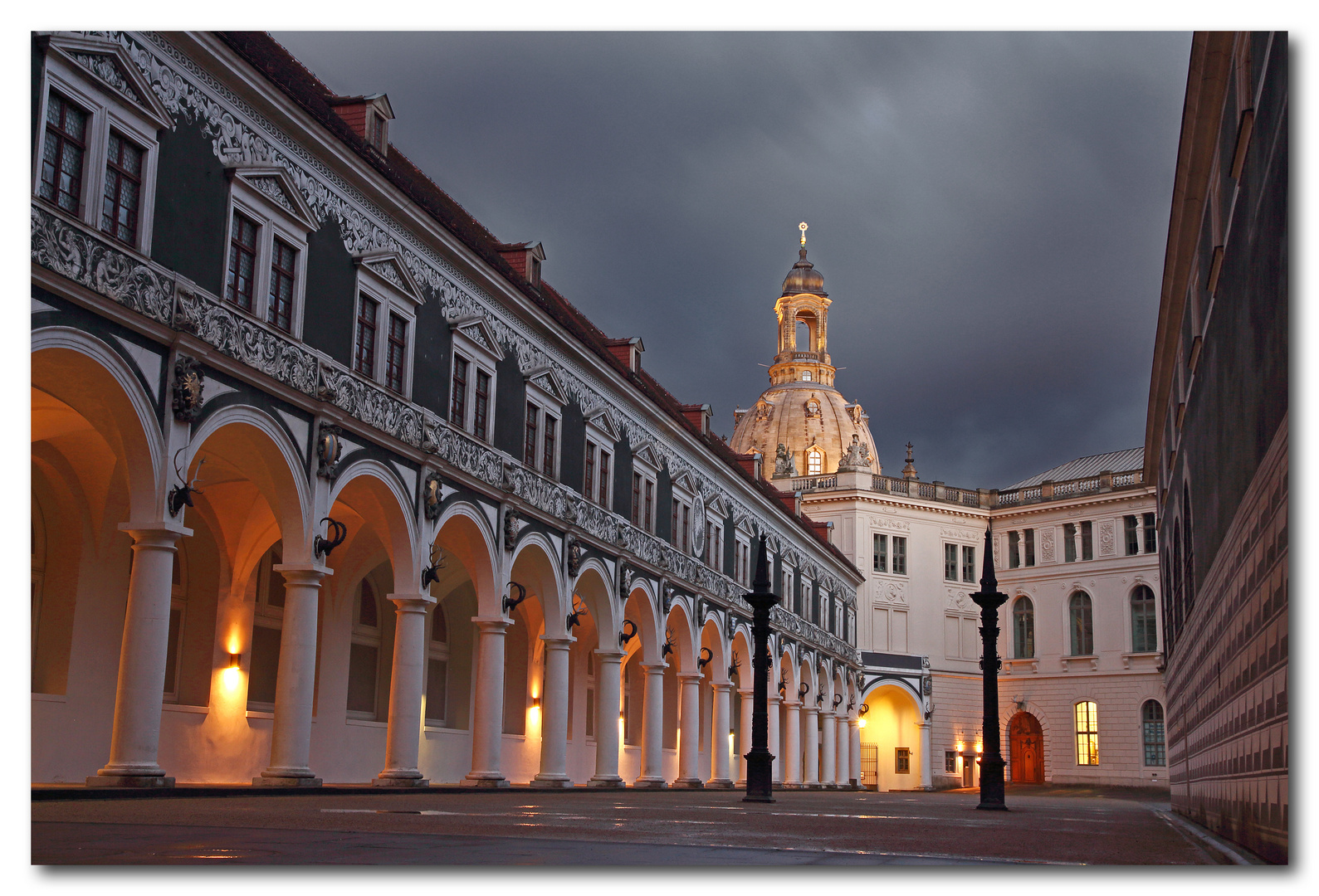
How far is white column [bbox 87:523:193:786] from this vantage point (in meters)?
14.9

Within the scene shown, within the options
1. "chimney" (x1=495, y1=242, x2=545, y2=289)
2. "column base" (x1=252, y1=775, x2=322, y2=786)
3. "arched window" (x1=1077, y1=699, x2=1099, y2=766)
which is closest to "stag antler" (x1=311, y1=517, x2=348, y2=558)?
"column base" (x1=252, y1=775, x2=322, y2=786)

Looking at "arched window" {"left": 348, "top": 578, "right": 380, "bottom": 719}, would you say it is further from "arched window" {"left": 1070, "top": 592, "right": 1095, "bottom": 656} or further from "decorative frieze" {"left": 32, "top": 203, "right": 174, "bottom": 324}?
"arched window" {"left": 1070, "top": 592, "right": 1095, "bottom": 656}

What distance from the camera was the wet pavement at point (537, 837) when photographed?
753 cm

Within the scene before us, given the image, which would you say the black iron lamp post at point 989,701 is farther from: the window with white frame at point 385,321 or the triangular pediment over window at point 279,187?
the triangular pediment over window at point 279,187

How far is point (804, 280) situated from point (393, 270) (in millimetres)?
82794

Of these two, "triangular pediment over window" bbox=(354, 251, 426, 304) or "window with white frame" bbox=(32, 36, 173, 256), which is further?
"triangular pediment over window" bbox=(354, 251, 426, 304)

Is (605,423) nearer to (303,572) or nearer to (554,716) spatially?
(554,716)

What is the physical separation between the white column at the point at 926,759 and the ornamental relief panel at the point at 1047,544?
407 inches

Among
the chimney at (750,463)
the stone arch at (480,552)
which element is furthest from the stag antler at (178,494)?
the chimney at (750,463)

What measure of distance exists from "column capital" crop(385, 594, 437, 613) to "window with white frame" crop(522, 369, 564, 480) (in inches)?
197

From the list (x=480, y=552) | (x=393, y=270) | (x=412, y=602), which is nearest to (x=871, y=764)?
(x=480, y=552)

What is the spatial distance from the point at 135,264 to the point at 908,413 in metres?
8.92

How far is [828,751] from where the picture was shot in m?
54.2

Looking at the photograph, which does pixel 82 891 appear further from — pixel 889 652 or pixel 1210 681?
pixel 889 652
